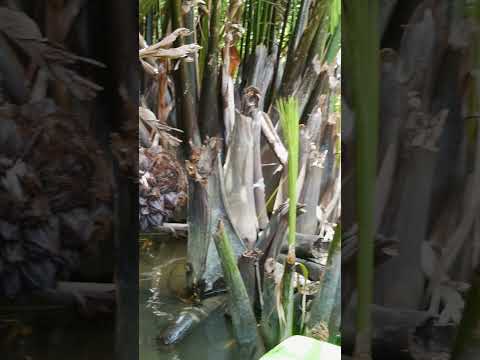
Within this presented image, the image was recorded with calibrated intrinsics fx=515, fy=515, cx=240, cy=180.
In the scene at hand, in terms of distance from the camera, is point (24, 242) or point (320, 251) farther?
point (320, 251)

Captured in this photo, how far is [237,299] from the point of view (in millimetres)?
2012

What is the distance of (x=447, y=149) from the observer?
3.29ft

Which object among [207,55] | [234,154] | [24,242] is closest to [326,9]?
[207,55]

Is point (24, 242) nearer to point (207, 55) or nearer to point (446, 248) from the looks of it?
point (446, 248)

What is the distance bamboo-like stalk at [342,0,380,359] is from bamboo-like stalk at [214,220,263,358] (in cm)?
97

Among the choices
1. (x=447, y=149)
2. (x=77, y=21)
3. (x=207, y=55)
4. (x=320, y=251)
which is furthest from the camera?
(x=320, y=251)

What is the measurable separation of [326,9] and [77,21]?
126 cm

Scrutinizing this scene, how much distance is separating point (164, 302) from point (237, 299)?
1.06 ft

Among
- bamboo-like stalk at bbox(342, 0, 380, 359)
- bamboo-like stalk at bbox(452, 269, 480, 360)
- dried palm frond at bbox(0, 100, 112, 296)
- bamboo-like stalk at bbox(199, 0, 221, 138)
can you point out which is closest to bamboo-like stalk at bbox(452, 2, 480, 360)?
bamboo-like stalk at bbox(452, 269, 480, 360)

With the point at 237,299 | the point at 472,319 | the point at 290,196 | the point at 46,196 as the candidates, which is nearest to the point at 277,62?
the point at 290,196

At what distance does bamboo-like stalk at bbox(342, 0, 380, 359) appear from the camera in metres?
1.03

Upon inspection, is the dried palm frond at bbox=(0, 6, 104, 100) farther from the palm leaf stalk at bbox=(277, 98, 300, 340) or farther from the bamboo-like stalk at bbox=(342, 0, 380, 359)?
the palm leaf stalk at bbox=(277, 98, 300, 340)

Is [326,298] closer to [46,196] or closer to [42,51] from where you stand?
[46,196]

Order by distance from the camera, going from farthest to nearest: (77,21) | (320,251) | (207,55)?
(320,251)
(207,55)
(77,21)
